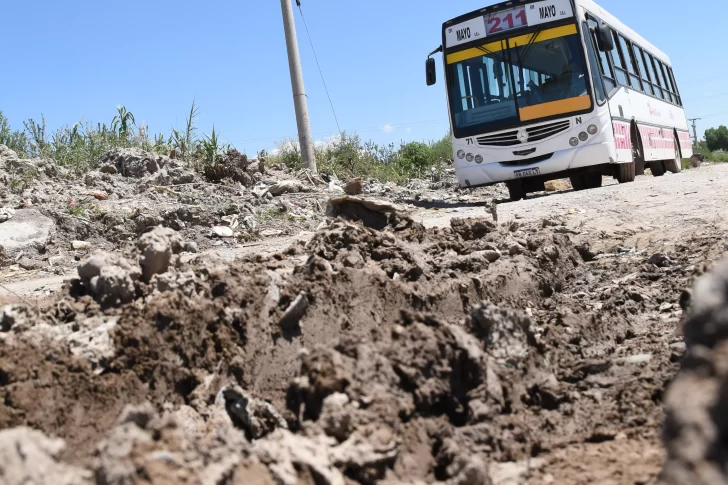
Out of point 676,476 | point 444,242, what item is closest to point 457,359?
point 676,476

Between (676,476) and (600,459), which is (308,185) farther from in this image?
(676,476)

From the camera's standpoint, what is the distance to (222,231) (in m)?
10.2

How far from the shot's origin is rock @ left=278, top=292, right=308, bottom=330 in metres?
3.86

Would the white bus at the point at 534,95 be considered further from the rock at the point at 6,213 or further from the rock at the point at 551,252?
the rock at the point at 6,213

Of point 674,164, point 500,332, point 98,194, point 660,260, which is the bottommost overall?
point 660,260

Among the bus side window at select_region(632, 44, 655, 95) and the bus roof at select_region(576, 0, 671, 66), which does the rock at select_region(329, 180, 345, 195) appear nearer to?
the bus roof at select_region(576, 0, 671, 66)

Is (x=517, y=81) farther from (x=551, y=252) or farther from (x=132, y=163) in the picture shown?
(x=551, y=252)

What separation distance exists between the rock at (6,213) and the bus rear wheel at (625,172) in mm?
9497

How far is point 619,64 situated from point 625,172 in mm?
2158

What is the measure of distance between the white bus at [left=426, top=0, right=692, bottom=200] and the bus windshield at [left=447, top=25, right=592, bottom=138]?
2cm

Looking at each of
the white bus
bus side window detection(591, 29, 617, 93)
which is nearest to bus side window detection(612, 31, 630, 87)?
the white bus

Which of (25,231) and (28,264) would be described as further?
(25,231)

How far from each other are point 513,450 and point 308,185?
11.5 meters

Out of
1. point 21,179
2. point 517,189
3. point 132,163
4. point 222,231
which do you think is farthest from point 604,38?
point 21,179
